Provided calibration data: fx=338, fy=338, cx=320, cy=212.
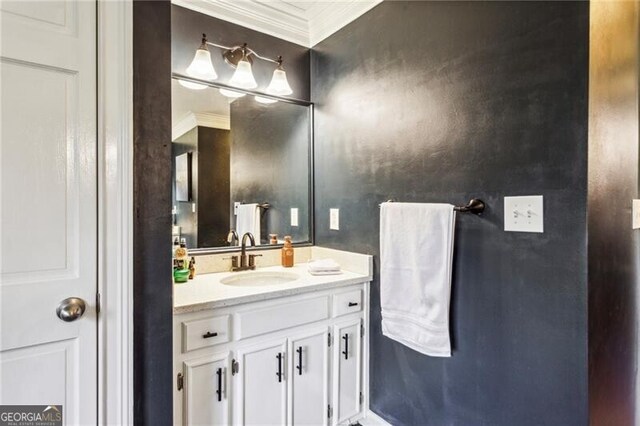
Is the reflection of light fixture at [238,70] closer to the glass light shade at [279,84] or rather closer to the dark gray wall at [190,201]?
the glass light shade at [279,84]

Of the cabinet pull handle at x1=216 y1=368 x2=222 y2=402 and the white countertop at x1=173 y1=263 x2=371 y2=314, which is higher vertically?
A: the white countertop at x1=173 y1=263 x2=371 y2=314

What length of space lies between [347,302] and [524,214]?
946mm

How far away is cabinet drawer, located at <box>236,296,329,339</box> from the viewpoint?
1.46 meters

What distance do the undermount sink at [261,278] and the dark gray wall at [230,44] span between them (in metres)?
1.13

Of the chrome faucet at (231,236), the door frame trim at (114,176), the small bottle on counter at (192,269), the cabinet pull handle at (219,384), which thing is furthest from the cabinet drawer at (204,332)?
the chrome faucet at (231,236)

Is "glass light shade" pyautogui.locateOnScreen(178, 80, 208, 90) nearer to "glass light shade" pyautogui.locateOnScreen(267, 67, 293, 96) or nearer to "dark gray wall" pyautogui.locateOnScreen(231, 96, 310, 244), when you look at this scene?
"dark gray wall" pyautogui.locateOnScreen(231, 96, 310, 244)

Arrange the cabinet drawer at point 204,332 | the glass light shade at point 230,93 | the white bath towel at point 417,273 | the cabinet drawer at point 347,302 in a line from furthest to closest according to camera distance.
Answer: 1. the glass light shade at point 230,93
2. the cabinet drawer at point 347,302
3. the white bath towel at point 417,273
4. the cabinet drawer at point 204,332

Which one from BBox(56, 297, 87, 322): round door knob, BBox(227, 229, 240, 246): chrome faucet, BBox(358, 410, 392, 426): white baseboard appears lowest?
BBox(358, 410, 392, 426): white baseboard

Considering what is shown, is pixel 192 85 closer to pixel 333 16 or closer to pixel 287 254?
pixel 333 16

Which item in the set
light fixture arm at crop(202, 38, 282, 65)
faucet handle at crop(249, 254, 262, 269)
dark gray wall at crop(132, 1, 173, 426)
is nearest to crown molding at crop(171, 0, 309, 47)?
light fixture arm at crop(202, 38, 282, 65)

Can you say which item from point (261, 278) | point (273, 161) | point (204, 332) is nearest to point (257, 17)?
point (273, 161)

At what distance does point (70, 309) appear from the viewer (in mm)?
995

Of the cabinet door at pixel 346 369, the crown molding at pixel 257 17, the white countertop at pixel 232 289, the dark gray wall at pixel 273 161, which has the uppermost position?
the crown molding at pixel 257 17

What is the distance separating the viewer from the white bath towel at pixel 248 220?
2074 mm
